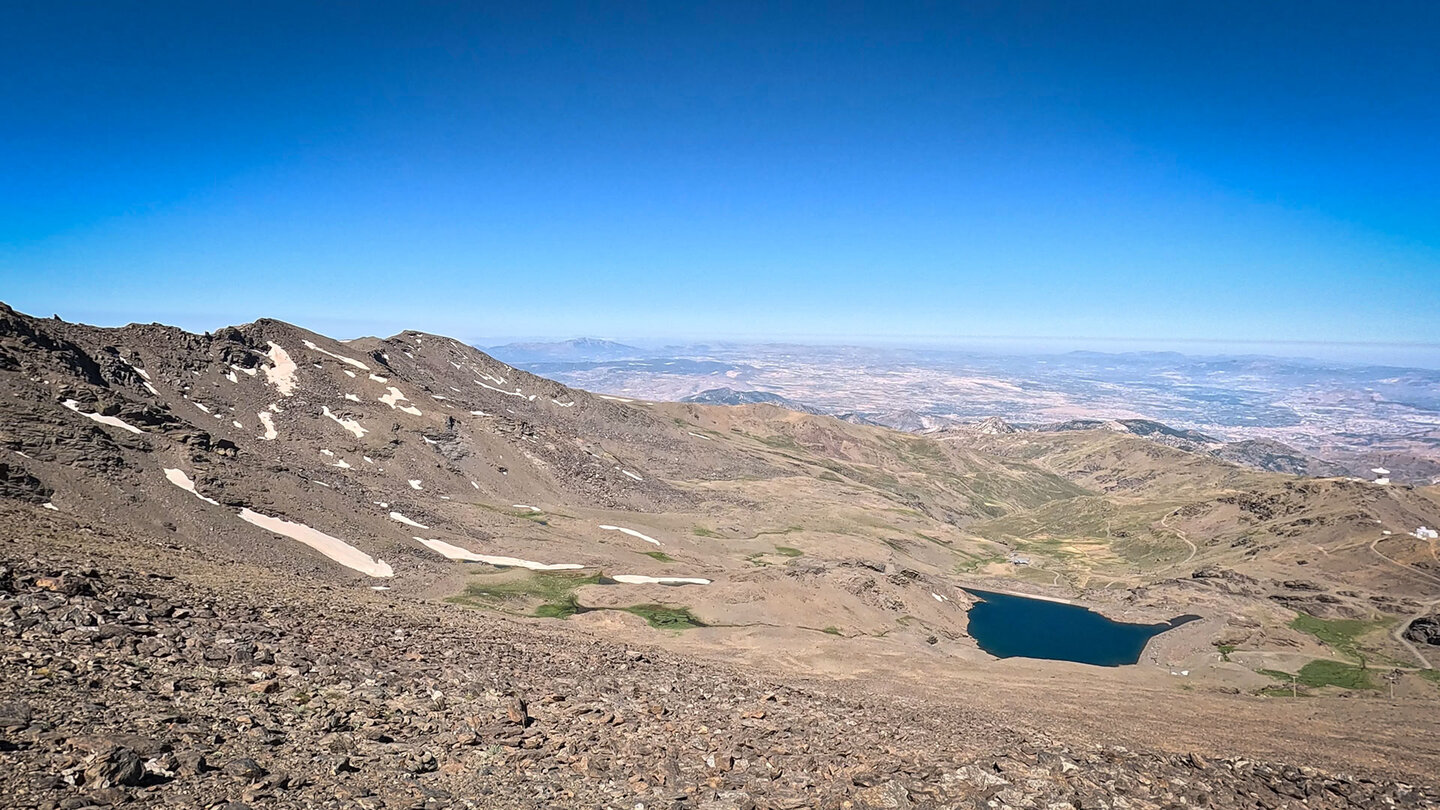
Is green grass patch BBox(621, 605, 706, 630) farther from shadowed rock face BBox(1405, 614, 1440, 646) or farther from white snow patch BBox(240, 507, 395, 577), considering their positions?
shadowed rock face BBox(1405, 614, 1440, 646)

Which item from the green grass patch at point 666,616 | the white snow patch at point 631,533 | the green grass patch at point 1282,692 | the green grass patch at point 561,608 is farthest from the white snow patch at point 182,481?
the green grass patch at point 1282,692

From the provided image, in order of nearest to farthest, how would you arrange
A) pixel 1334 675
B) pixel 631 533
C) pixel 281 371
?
pixel 1334 675, pixel 631 533, pixel 281 371

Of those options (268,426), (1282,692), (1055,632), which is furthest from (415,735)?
(1055,632)

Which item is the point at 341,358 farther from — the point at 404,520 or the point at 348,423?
the point at 404,520

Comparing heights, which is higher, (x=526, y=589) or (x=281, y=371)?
(x=281, y=371)

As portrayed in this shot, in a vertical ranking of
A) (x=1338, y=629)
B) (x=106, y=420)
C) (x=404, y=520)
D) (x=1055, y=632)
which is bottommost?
(x=1055, y=632)

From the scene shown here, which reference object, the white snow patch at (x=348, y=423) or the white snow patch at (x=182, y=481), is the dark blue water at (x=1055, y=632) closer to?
the white snow patch at (x=182, y=481)

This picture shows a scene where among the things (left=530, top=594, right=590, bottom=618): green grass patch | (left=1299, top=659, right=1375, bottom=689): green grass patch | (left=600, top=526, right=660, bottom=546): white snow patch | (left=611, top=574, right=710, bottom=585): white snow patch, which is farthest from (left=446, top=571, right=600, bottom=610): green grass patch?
(left=1299, top=659, right=1375, bottom=689): green grass patch

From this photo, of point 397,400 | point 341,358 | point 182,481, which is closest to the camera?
point 182,481
